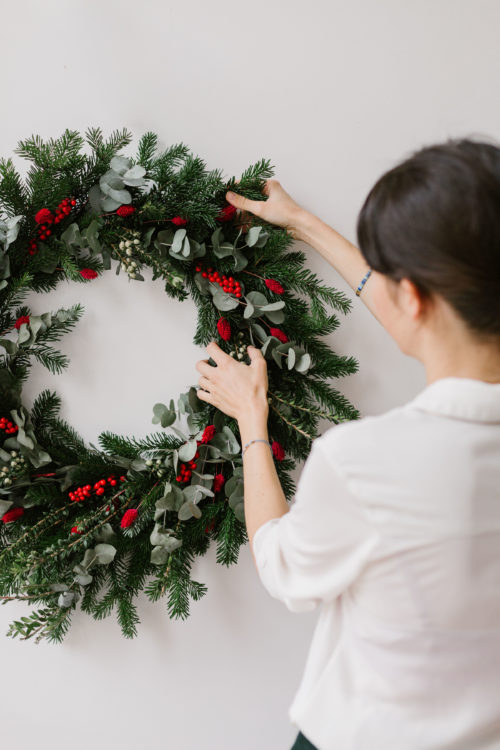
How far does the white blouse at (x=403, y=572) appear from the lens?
0.57 m

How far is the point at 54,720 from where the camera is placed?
3.83 feet

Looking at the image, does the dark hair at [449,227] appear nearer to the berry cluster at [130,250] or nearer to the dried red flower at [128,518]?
the berry cluster at [130,250]

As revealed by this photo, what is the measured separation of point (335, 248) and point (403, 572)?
1.95 feet

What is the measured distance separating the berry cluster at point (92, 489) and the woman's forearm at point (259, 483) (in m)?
0.29

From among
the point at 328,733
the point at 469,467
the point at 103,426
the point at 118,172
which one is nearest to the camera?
the point at 469,467

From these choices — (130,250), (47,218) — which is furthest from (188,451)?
(47,218)

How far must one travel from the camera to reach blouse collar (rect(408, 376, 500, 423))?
59 centimetres

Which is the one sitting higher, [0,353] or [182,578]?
[0,353]

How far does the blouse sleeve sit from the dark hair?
209 mm

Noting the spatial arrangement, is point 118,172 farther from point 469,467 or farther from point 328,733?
point 328,733

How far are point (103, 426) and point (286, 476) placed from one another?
1.22ft

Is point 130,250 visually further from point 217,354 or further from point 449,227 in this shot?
point 449,227

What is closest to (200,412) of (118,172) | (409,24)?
(118,172)

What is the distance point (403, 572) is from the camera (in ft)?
1.95
